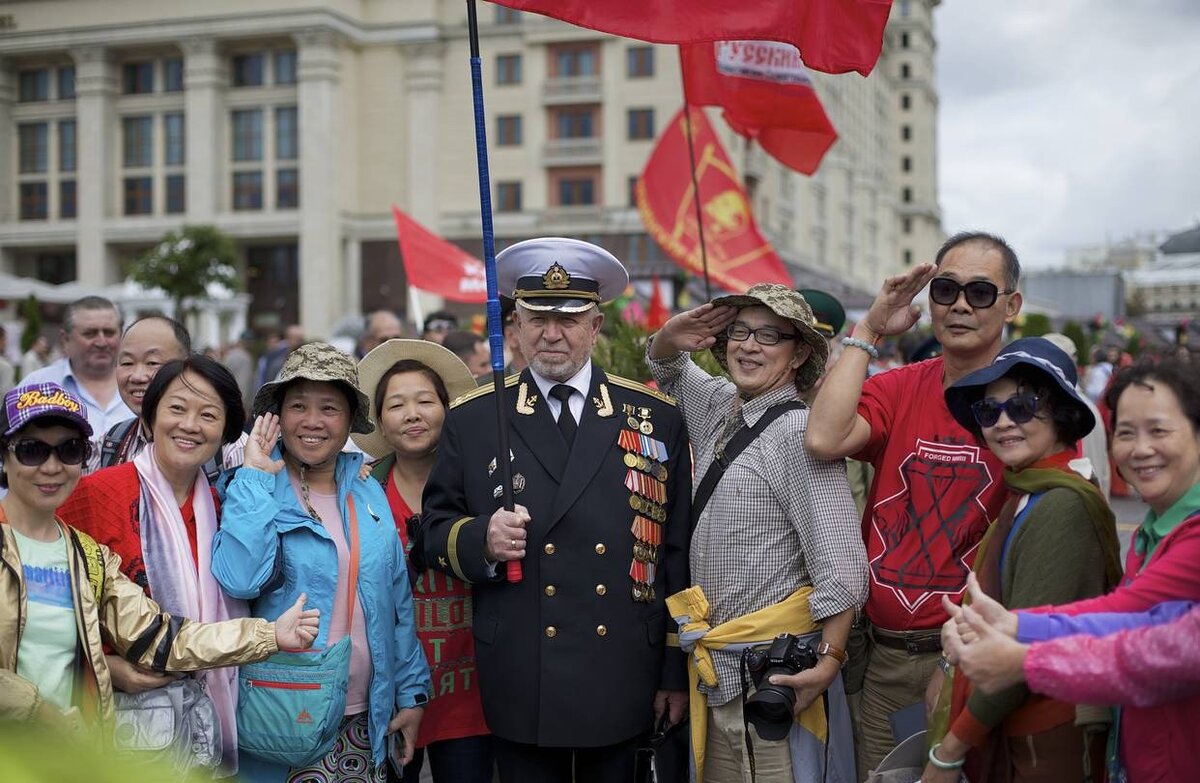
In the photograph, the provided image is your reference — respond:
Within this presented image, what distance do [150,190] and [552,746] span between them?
55.9 m

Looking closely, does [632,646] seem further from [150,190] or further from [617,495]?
[150,190]

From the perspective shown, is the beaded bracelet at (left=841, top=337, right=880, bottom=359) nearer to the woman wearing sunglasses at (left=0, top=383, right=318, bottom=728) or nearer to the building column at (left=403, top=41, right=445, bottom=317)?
the woman wearing sunglasses at (left=0, top=383, right=318, bottom=728)

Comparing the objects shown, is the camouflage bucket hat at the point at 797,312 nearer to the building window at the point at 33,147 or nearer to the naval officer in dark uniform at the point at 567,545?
the naval officer in dark uniform at the point at 567,545

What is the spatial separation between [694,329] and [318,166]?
161 ft

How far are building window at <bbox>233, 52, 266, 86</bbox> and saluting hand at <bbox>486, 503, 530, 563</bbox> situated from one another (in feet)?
176

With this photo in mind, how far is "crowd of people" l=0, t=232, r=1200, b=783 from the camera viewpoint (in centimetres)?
320

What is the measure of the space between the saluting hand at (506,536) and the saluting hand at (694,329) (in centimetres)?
96

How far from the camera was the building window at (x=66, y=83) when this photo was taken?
55531mm

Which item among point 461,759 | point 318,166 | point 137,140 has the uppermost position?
point 137,140

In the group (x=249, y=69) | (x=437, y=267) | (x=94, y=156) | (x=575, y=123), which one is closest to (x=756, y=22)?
(x=437, y=267)

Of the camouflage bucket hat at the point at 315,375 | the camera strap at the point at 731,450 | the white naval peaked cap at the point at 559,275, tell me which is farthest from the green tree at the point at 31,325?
the camera strap at the point at 731,450

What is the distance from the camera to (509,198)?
50.2 meters

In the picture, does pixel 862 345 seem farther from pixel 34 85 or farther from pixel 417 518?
pixel 34 85

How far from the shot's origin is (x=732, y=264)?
1024 cm
